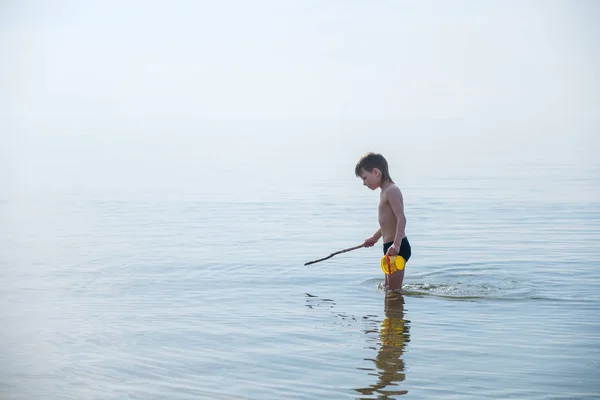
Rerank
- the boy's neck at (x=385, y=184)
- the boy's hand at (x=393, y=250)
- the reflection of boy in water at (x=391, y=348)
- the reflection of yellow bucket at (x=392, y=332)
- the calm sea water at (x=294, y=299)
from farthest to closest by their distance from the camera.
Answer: the boy's neck at (x=385, y=184) → the boy's hand at (x=393, y=250) → the reflection of yellow bucket at (x=392, y=332) → the calm sea water at (x=294, y=299) → the reflection of boy in water at (x=391, y=348)

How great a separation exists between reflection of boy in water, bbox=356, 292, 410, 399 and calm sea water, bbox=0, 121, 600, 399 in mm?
26

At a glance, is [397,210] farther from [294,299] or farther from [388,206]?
[294,299]

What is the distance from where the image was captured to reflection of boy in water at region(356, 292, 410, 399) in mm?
6504

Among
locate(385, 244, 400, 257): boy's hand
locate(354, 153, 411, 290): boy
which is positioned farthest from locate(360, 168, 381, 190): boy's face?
locate(385, 244, 400, 257): boy's hand

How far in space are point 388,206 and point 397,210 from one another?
17 centimetres

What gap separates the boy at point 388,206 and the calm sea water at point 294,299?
0.55 m

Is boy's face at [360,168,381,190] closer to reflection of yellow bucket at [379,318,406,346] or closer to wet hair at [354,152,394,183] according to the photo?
wet hair at [354,152,394,183]

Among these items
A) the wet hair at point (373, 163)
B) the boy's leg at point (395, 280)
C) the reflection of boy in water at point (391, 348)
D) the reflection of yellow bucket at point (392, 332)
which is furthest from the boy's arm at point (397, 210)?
the reflection of yellow bucket at point (392, 332)

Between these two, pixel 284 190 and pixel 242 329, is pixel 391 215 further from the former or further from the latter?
pixel 284 190

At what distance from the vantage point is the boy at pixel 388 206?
9.45m

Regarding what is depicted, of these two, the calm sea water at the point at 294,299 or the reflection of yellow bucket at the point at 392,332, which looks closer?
the calm sea water at the point at 294,299

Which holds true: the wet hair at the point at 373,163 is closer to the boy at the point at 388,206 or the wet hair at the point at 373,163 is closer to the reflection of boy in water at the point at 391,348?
the boy at the point at 388,206

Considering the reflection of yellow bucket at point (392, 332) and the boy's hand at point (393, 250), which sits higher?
the boy's hand at point (393, 250)

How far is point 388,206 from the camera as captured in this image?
9.64 meters
